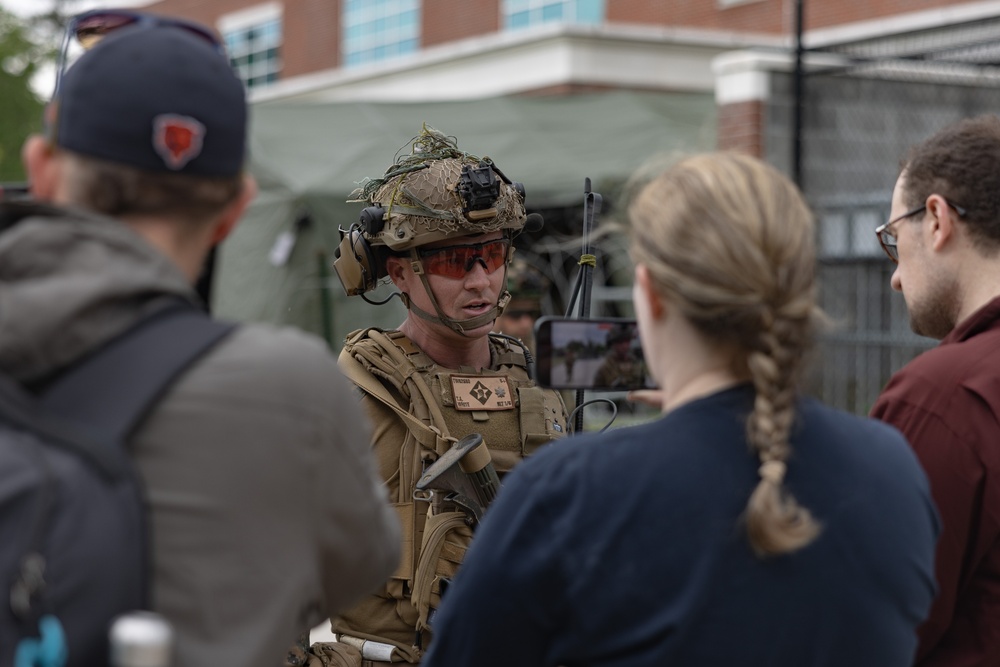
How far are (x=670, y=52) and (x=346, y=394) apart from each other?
58.9 feet

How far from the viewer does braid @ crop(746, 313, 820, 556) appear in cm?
171

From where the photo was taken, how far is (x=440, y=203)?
3467 millimetres

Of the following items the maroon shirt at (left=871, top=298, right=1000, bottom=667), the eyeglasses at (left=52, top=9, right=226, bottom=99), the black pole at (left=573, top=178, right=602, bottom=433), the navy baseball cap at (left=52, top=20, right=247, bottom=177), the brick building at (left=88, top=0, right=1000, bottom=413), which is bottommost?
the maroon shirt at (left=871, top=298, right=1000, bottom=667)

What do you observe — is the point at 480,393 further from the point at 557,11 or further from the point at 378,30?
the point at 378,30

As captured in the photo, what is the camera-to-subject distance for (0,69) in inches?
827

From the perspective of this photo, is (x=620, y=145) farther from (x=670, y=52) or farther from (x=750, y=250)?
(x=750, y=250)

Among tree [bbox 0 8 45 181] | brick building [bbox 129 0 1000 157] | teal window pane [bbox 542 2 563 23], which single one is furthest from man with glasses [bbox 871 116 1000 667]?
teal window pane [bbox 542 2 563 23]

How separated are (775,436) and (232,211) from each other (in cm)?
85

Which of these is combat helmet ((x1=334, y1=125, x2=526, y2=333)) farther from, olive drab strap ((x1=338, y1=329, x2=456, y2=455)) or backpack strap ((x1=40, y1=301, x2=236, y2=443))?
backpack strap ((x1=40, y1=301, x2=236, y2=443))

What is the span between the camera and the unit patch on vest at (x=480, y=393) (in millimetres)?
3451

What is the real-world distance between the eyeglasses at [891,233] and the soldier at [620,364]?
1.14 m

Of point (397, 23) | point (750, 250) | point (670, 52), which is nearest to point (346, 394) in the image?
point (750, 250)

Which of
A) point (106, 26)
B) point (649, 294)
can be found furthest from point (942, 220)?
point (106, 26)

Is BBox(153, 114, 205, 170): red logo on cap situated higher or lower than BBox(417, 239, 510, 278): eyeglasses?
higher
